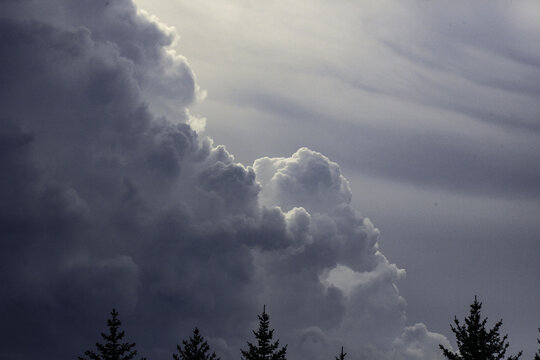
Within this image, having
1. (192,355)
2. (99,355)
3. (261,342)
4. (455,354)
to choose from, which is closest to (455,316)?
(455,354)

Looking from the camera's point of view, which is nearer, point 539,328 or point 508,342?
point 508,342

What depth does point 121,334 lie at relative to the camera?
58156 millimetres

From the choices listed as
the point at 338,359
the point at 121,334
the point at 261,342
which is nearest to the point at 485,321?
the point at 338,359

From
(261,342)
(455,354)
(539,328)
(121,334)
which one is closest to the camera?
(455,354)

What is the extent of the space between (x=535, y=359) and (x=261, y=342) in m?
23.6

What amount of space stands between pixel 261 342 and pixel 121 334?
12752mm

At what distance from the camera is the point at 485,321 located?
50.5 meters

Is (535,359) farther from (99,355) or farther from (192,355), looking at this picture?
(99,355)

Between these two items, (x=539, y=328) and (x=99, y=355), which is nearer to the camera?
(x=539, y=328)

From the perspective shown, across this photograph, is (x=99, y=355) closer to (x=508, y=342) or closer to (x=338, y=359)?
(x=338, y=359)

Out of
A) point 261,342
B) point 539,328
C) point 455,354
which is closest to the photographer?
point 455,354

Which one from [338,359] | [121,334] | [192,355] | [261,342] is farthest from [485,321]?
[121,334]

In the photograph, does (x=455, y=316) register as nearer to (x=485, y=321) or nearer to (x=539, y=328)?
(x=485, y=321)

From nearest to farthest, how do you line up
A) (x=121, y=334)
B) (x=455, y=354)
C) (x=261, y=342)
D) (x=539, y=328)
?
(x=455, y=354)
(x=539, y=328)
(x=121, y=334)
(x=261, y=342)
